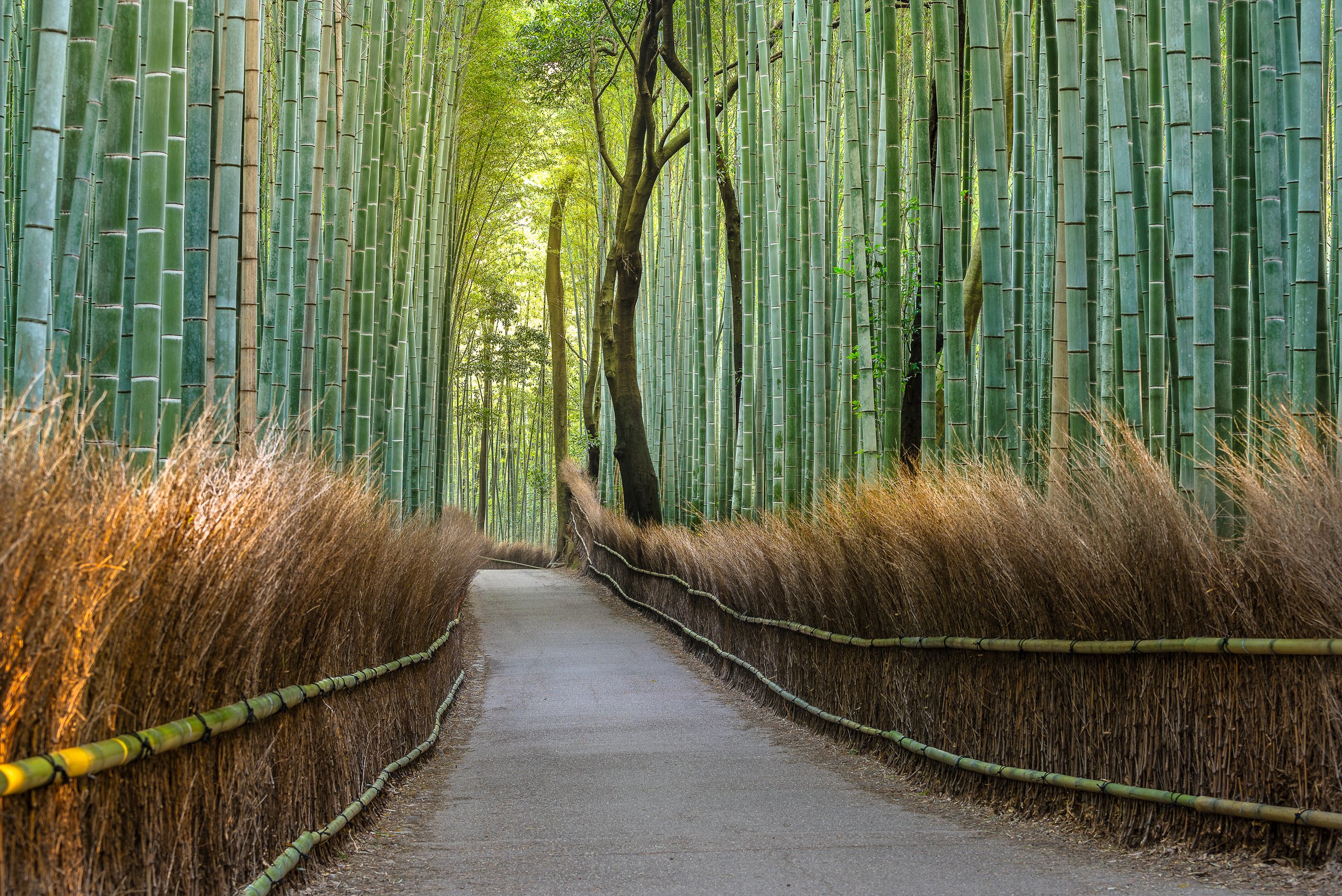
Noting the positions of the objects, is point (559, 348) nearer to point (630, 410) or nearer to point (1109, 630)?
point (630, 410)

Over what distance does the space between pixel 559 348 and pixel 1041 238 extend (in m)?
12.8

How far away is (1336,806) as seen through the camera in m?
2.34

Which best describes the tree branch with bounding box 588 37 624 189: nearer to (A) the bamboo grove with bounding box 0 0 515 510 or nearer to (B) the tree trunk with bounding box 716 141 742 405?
(B) the tree trunk with bounding box 716 141 742 405

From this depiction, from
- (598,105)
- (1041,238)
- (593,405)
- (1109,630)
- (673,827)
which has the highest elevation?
(598,105)

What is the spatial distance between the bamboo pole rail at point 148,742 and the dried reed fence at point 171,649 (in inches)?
1.1

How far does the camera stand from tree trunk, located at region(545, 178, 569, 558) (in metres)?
17.3

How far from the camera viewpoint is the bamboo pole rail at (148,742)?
1.50 meters

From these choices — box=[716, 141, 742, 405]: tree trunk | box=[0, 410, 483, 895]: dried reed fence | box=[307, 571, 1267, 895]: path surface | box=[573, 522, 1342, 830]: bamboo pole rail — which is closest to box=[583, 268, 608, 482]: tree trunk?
box=[716, 141, 742, 405]: tree trunk

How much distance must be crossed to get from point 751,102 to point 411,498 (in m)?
3.35

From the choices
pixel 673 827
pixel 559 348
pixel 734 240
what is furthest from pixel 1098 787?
pixel 559 348

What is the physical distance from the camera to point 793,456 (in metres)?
6.88

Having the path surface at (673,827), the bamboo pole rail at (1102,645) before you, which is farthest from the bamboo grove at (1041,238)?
the path surface at (673,827)

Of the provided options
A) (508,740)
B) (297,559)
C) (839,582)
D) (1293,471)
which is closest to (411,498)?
(508,740)

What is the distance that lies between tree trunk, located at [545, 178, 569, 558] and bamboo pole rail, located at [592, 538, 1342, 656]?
42.3 feet
